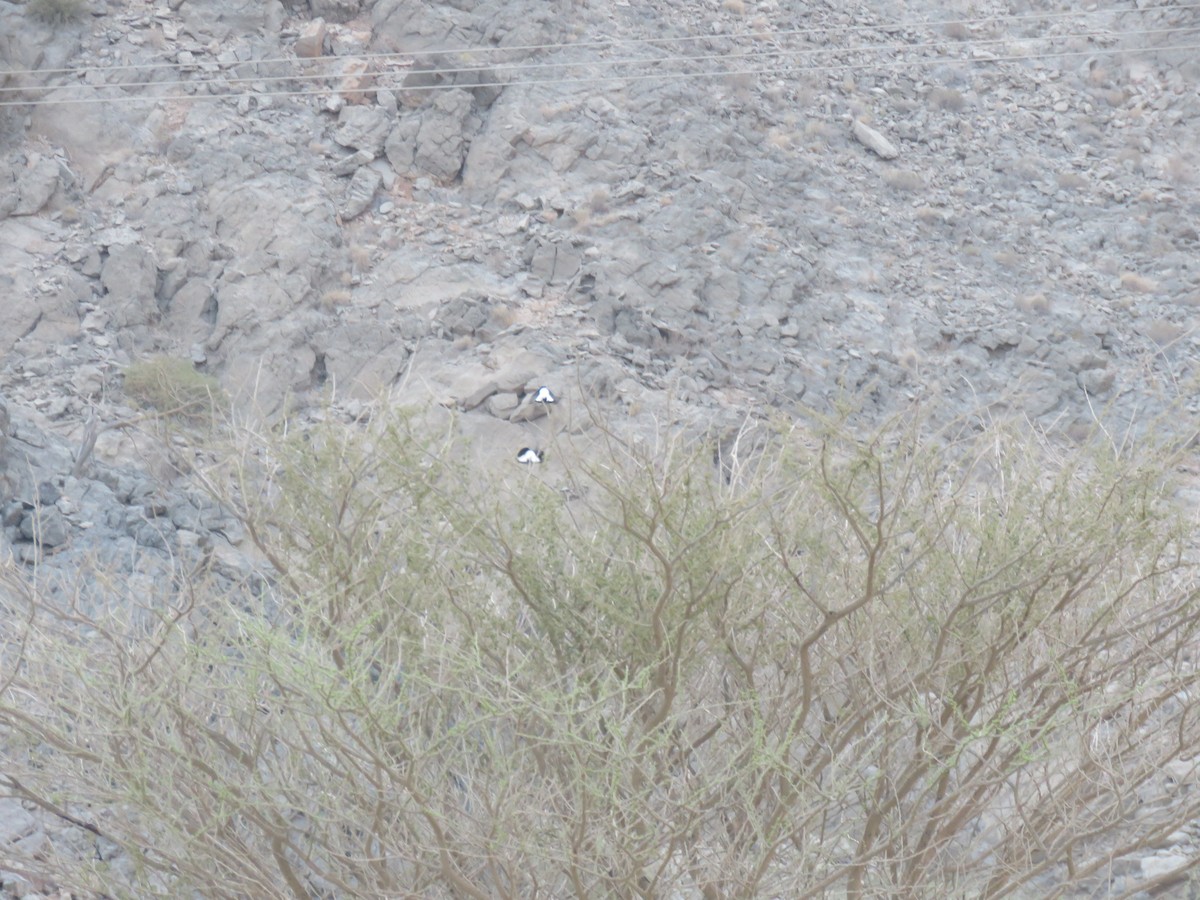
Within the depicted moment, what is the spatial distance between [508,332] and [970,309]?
5.61 metres

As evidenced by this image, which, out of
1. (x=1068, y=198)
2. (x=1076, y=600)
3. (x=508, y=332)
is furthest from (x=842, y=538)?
(x=1068, y=198)

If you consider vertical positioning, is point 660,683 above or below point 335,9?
below

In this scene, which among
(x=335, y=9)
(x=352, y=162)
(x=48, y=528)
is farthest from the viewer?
(x=335, y=9)

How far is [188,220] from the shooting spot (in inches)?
598

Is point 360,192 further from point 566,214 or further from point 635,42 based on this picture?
point 635,42

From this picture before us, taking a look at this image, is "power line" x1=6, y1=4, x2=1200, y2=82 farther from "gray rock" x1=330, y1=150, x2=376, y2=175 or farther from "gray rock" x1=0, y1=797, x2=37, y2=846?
"gray rock" x1=0, y1=797, x2=37, y2=846

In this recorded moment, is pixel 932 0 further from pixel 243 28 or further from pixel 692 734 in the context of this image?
pixel 692 734

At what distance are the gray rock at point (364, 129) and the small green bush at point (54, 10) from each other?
3553mm

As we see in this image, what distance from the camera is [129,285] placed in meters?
14.5

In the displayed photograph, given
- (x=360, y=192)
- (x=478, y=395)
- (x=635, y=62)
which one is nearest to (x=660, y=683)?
(x=478, y=395)

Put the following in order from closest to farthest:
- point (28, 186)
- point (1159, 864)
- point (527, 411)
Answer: point (1159, 864), point (527, 411), point (28, 186)

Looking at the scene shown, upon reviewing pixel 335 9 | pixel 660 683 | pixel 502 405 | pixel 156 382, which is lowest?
pixel 502 405

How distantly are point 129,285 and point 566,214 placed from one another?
482 cm

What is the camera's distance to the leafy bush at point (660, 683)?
4906mm
